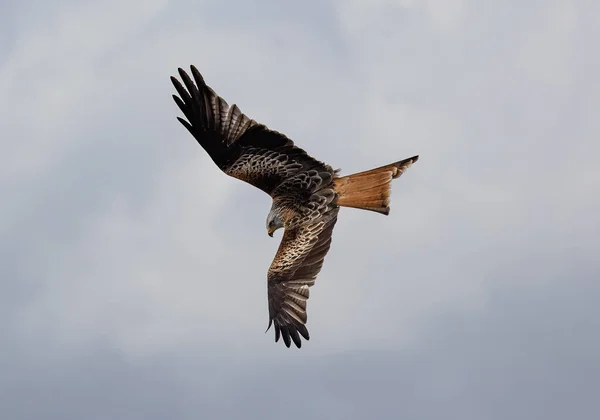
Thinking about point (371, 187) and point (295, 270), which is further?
point (295, 270)

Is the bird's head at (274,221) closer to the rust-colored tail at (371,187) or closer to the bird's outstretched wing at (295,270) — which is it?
the bird's outstretched wing at (295,270)

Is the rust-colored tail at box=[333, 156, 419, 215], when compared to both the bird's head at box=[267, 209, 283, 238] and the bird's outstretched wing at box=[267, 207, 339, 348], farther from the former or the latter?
the bird's head at box=[267, 209, 283, 238]

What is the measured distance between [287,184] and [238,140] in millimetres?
982

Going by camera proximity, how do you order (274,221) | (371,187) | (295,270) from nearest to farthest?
(371,187) < (295,270) < (274,221)

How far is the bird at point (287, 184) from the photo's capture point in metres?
20.4

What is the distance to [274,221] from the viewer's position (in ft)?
68.9

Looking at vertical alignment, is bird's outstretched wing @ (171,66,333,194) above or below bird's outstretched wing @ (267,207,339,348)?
above

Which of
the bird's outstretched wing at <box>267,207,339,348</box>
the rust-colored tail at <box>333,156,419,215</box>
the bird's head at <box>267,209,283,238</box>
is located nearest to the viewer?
the rust-colored tail at <box>333,156,419,215</box>

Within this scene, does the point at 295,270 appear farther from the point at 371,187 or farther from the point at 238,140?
the point at 238,140

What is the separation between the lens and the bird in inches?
805

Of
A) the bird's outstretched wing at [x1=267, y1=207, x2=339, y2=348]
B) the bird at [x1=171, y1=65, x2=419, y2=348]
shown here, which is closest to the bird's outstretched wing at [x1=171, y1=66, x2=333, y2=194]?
the bird at [x1=171, y1=65, x2=419, y2=348]

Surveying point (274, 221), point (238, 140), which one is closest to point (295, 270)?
point (274, 221)

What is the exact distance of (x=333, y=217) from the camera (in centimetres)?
2073

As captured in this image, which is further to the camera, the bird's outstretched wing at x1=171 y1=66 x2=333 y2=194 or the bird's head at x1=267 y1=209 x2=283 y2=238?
the bird's head at x1=267 y1=209 x2=283 y2=238
